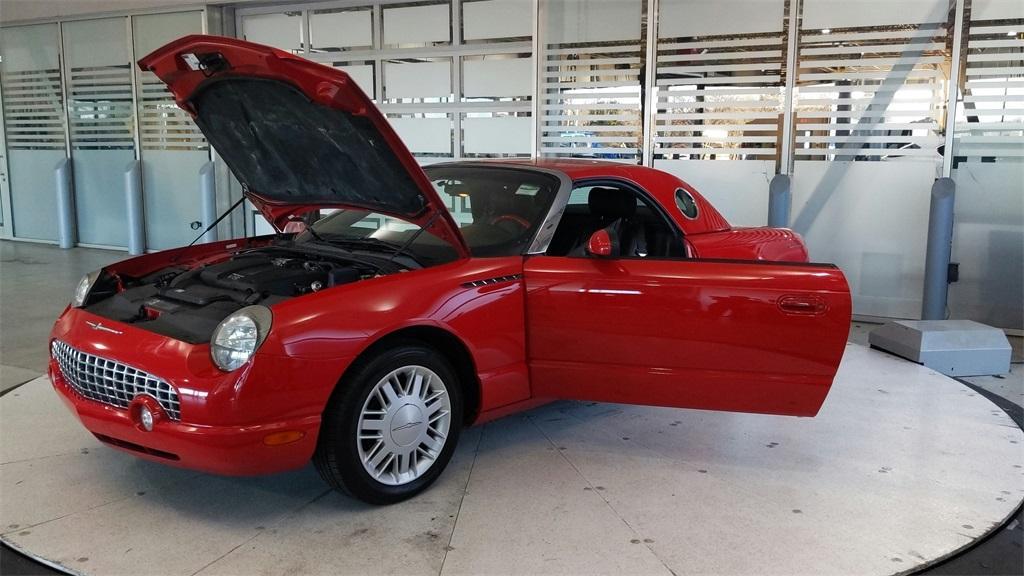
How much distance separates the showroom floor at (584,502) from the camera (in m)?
2.66

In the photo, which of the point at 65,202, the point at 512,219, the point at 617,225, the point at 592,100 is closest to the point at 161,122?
the point at 65,202

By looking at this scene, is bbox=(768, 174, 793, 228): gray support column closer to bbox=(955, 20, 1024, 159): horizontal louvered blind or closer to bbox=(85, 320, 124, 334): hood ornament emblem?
bbox=(955, 20, 1024, 159): horizontal louvered blind

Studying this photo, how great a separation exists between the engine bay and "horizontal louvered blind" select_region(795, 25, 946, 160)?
532cm

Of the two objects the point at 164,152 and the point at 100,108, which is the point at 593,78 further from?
the point at 100,108

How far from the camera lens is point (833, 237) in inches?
284

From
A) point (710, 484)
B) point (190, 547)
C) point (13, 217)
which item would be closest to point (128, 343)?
point (190, 547)

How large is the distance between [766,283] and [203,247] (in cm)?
284

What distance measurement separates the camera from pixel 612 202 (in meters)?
4.23

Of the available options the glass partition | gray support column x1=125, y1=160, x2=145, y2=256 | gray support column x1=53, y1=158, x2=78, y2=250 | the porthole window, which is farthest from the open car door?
gray support column x1=53, y1=158, x2=78, y2=250

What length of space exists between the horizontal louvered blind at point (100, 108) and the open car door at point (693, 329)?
973 centimetres

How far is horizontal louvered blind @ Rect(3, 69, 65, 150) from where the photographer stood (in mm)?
11500

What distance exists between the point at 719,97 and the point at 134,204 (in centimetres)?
801

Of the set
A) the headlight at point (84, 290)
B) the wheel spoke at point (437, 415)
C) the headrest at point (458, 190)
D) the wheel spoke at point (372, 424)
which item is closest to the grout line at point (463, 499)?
the wheel spoke at point (437, 415)

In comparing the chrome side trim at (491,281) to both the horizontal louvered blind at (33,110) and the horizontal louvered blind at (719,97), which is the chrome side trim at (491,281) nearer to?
the horizontal louvered blind at (719,97)
